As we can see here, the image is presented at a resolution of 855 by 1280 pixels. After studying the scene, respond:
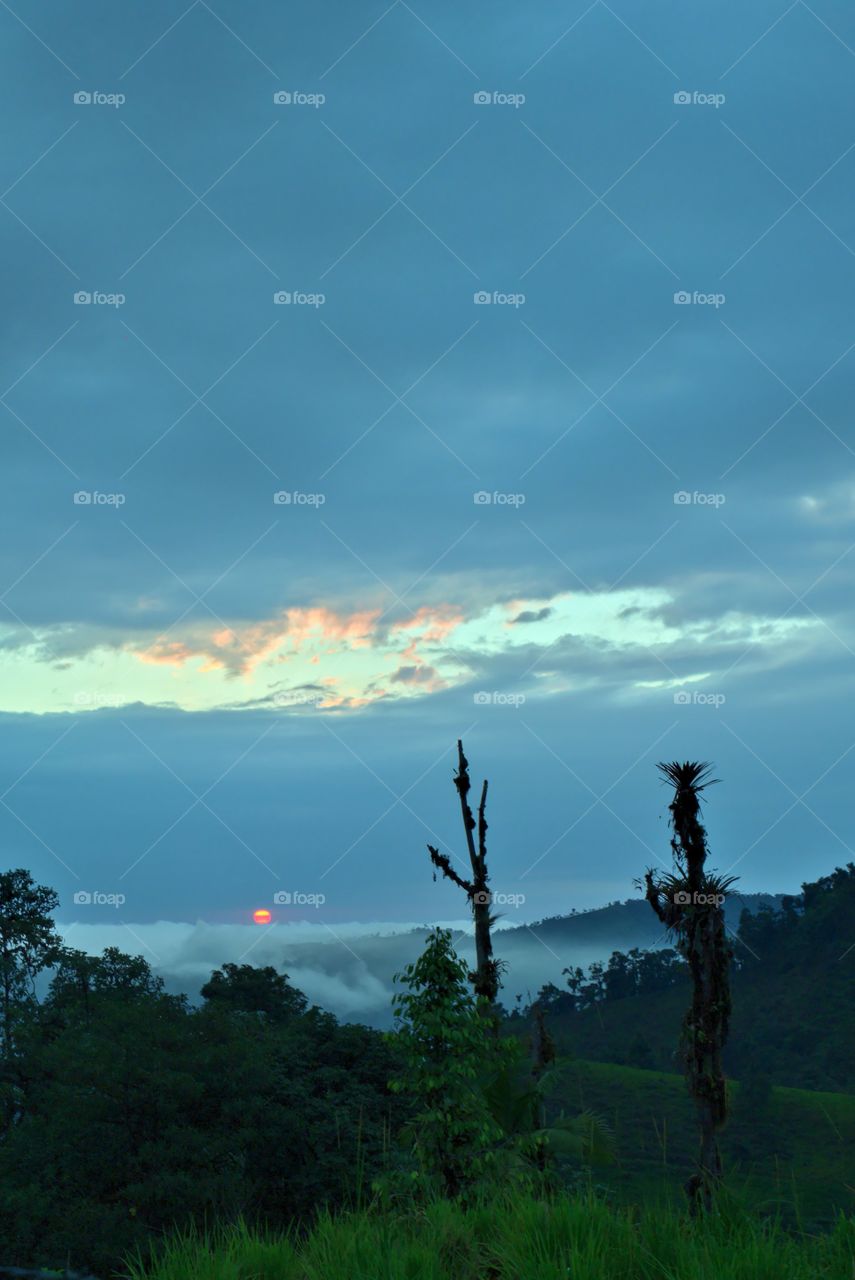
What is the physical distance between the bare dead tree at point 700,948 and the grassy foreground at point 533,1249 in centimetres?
2776

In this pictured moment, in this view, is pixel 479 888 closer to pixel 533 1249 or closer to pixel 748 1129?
pixel 533 1249

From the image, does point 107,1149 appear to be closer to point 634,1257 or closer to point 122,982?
point 122,982

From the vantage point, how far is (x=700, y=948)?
35688 millimetres

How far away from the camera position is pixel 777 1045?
420 ft

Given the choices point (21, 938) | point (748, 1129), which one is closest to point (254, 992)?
point (21, 938)

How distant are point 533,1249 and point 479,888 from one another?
31.2m

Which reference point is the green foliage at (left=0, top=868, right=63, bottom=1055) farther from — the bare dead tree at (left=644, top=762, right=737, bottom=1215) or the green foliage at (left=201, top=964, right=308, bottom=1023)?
the bare dead tree at (left=644, top=762, right=737, bottom=1215)

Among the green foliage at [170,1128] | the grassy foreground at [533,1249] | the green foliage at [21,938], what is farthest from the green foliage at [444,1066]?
the green foliage at [21,938]

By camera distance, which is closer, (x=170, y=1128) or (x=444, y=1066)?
(x=444, y=1066)

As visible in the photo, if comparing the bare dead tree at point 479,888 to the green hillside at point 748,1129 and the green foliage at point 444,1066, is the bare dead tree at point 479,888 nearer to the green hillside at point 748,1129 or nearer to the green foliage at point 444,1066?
the green foliage at point 444,1066

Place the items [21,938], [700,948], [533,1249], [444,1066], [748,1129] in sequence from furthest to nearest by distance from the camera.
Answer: [748,1129]
[21,938]
[700,948]
[444,1066]
[533,1249]

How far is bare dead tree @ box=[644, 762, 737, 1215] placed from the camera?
35188 mm

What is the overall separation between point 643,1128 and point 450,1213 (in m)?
110

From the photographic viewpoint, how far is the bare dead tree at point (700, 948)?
115 ft
